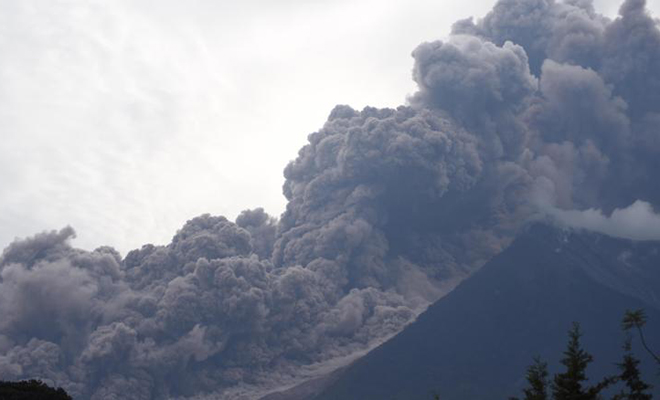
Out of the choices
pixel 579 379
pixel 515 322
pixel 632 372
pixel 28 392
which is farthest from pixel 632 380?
pixel 515 322

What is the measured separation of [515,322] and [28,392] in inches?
2624

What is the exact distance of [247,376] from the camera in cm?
8294

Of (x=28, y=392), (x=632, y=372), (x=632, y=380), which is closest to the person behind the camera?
(x=632, y=372)

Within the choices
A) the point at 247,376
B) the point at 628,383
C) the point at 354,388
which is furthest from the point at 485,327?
the point at 628,383

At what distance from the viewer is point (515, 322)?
94.5 meters

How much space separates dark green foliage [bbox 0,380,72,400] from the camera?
35.6 m

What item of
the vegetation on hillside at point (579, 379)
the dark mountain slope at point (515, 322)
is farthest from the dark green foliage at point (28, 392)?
the dark mountain slope at point (515, 322)

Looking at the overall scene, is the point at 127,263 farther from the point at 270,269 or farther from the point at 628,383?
the point at 628,383

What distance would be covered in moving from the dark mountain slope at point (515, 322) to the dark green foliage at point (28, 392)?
4777 cm

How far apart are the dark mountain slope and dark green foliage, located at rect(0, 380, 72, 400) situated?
47.8 m

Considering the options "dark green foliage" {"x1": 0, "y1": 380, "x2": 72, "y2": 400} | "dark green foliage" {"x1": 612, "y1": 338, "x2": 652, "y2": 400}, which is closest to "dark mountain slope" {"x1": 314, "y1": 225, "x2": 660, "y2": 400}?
"dark green foliage" {"x1": 0, "y1": 380, "x2": 72, "y2": 400}

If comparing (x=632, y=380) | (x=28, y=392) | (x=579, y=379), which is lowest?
(x=579, y=379)

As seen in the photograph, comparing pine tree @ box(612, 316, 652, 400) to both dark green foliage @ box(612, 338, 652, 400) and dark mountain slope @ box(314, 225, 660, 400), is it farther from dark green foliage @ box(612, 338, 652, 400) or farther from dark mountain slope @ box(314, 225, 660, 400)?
dark mountain slope @ box(314, 225, 660, 400)

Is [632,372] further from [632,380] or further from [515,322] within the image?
[515,322]
